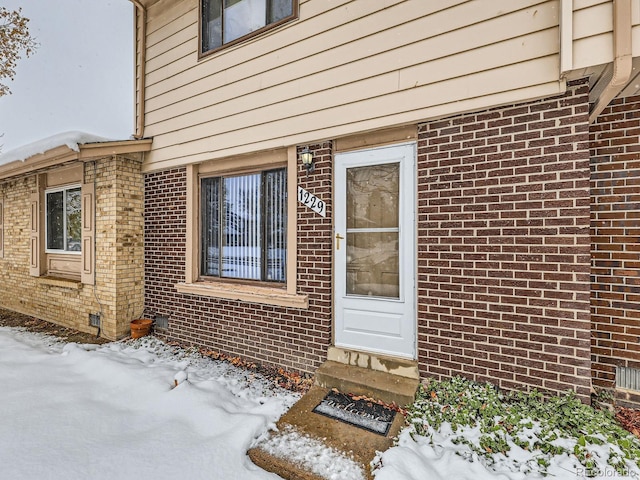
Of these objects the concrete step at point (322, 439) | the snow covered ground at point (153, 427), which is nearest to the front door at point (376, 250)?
the concrete step at point (322, 439)

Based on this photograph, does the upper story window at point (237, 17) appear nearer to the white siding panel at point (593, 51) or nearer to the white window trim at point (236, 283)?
the white window trim at point (236, 283)

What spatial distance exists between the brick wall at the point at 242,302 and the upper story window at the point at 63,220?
155cm

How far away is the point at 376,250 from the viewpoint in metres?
3.30

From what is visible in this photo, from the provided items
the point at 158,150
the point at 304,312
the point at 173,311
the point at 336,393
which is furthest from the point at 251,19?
the point at 336,393

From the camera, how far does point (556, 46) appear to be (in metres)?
2.40

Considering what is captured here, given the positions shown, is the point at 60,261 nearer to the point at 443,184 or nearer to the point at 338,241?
the point at 338,241

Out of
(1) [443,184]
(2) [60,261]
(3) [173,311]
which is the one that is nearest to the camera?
(1) [443,184]

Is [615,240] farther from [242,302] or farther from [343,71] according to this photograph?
[242,302]

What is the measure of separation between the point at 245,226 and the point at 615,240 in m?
3.94

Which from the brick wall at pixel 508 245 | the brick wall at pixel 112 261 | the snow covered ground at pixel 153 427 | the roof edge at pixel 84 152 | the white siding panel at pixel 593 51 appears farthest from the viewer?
the brick wall at pixel 112 261

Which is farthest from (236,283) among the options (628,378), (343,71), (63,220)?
(628,378)

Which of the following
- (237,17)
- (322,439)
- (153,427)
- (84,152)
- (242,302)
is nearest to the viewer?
(322,439)

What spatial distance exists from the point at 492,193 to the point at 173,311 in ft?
15.0

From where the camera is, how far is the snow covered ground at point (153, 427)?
6.84 feet
